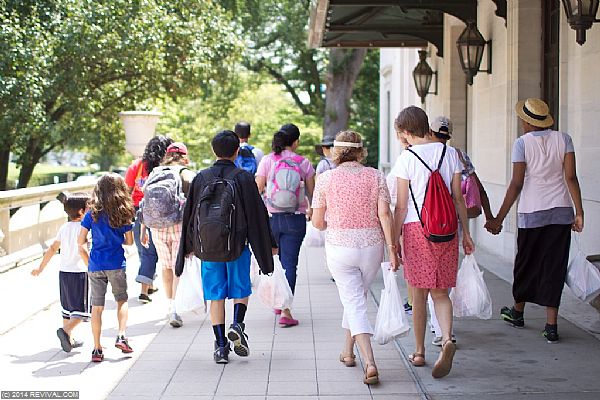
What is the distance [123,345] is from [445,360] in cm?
255

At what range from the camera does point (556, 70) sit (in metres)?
11.6

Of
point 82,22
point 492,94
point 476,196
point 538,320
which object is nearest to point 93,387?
point 476,196

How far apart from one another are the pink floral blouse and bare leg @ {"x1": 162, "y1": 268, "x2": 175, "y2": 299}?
2974 millimetres

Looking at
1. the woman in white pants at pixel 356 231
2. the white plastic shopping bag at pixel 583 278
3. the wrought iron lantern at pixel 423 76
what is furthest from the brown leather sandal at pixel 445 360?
the wrought iron lantern at pixel 423 76

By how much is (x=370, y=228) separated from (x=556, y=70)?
604 cm

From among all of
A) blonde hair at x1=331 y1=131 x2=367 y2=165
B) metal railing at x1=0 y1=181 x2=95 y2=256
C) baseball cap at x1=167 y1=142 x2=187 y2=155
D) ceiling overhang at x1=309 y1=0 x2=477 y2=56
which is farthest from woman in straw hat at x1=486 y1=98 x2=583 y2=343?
ceiling overhang at x1=309 y1=0 x2=477 y2=56

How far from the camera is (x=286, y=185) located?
28.1 ft

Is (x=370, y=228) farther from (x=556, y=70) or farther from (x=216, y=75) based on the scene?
(x=216, y=75)

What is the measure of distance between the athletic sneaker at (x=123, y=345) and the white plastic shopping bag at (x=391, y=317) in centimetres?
202

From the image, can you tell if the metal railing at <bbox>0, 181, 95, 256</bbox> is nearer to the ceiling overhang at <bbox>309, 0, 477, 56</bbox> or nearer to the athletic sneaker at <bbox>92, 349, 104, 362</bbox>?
the athletic sneaker at <bbox>92, 349, 104, 362</bbox>

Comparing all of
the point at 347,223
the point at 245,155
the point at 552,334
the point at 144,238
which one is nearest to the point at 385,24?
the point at 245,155

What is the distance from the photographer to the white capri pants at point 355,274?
6.44 meters

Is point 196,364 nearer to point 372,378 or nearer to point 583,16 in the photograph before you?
point 372,378

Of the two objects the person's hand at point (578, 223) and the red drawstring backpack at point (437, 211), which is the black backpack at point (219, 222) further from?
the person's hand at point (578, 223)
